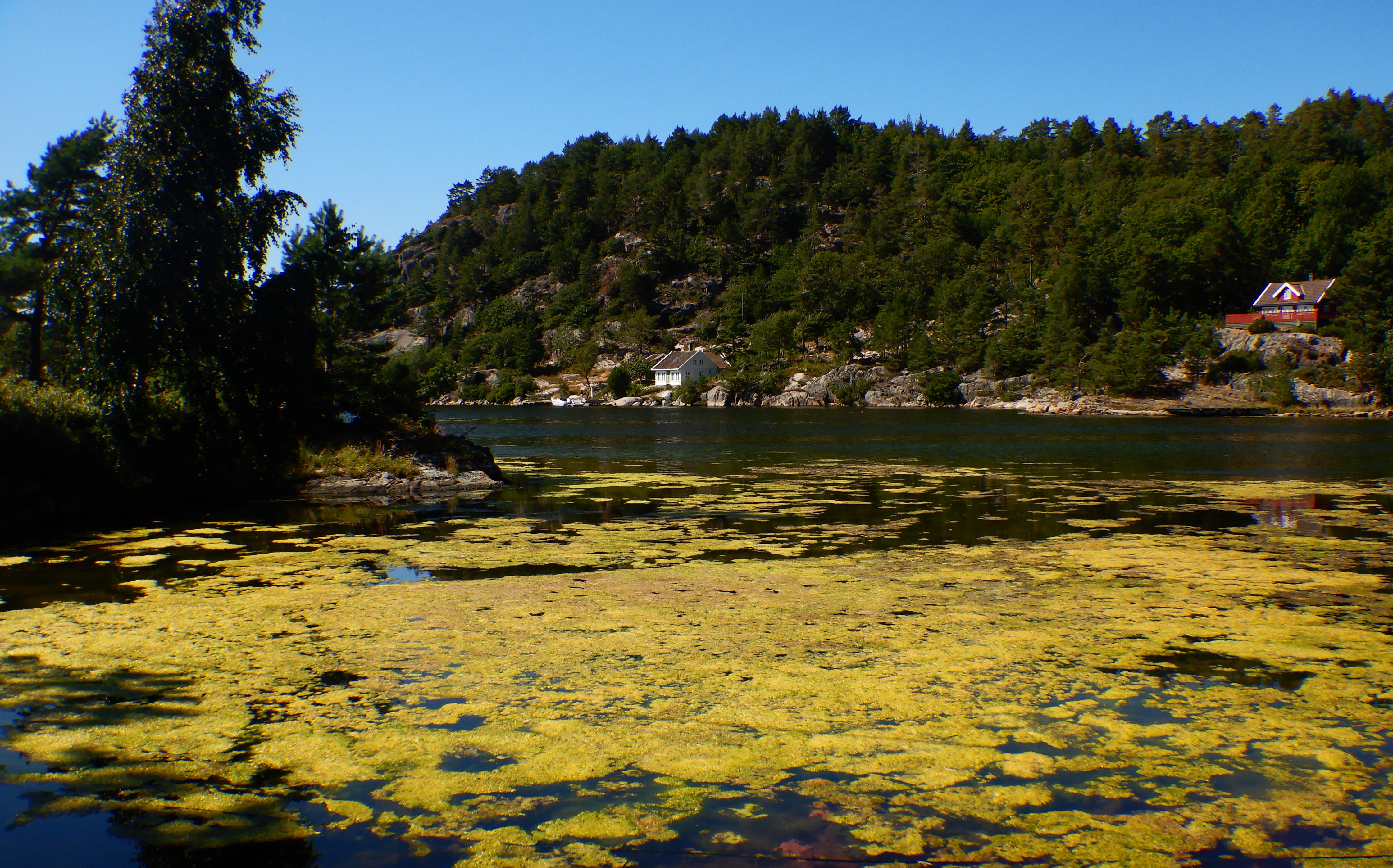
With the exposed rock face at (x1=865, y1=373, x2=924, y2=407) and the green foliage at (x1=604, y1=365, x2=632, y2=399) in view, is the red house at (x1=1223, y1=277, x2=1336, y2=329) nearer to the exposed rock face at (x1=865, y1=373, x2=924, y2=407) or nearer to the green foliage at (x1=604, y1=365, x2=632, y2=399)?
the exposed rock face at (x1=865, y1=373, x2=924, y2=407)

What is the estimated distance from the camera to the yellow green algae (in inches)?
220

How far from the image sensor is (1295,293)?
98.4 meters

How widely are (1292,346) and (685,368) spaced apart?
78.9 m

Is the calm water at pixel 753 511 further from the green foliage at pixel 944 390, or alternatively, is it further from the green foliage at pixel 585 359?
the green foliage at pixel 585 359

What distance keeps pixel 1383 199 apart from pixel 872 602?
140 meters

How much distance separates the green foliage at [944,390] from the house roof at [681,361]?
3826 cm

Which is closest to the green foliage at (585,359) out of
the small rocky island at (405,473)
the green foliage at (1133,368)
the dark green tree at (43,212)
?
the green foliage at (1133,368)

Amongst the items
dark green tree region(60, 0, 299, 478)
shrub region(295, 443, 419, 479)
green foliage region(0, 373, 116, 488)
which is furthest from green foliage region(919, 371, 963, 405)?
green foliage region(0, 373, 116, 488)

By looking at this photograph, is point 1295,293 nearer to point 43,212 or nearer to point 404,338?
point 43,212

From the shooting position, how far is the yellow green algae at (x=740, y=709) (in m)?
5.58

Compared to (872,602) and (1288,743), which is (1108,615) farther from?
(1288,743)

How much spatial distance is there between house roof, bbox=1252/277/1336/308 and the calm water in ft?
192

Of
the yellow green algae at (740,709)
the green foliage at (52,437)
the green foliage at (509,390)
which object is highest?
the green foliage at (509,390)

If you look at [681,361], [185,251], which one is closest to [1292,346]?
[681,361]
